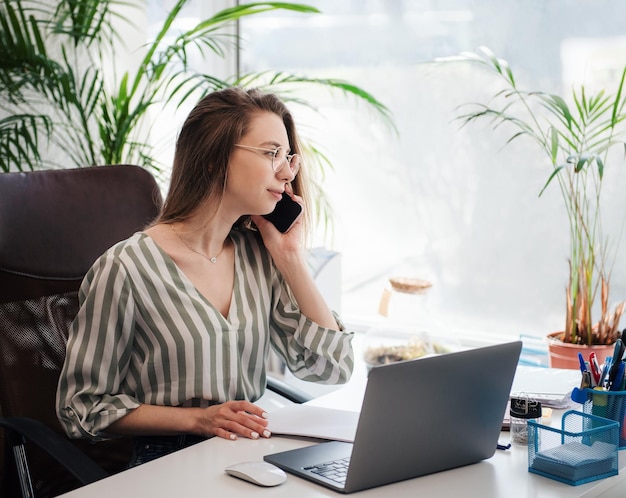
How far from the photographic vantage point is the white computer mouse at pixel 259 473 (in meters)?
1.17

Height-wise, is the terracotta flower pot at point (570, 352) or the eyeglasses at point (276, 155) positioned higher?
the eyeglasses at point (276, 155)

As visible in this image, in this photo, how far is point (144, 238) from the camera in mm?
1601

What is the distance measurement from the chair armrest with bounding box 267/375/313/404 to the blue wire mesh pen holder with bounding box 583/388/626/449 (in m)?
0.62

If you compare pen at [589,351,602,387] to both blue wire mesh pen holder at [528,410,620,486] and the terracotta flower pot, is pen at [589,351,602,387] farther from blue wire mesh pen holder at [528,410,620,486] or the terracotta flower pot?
the terracotta flower pot

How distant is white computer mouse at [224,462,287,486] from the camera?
46.3 inches

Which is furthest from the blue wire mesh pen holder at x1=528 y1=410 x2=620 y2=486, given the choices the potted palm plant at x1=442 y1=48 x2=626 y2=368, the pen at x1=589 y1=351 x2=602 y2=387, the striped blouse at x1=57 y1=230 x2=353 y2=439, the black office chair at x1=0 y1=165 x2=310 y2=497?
the potted palm plant at x1=442 y1=48 x2=626 y2=368

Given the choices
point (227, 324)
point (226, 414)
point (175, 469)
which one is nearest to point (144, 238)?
point (227, 324)

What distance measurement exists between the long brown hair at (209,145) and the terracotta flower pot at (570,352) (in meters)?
1.27

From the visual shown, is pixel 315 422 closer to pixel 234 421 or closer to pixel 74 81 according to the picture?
pixel 234 421

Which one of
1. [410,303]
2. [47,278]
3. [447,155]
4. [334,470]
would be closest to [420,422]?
[334,470]

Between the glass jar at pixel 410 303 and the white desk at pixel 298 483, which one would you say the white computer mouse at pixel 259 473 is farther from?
the glass jar at pixel 410 303

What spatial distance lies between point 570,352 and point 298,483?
59.8 inches

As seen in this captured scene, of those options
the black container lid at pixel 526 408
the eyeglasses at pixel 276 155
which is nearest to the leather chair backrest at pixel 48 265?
the eyeglasses at pixel 276 155

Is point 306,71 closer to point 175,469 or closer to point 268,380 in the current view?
point 268,380
